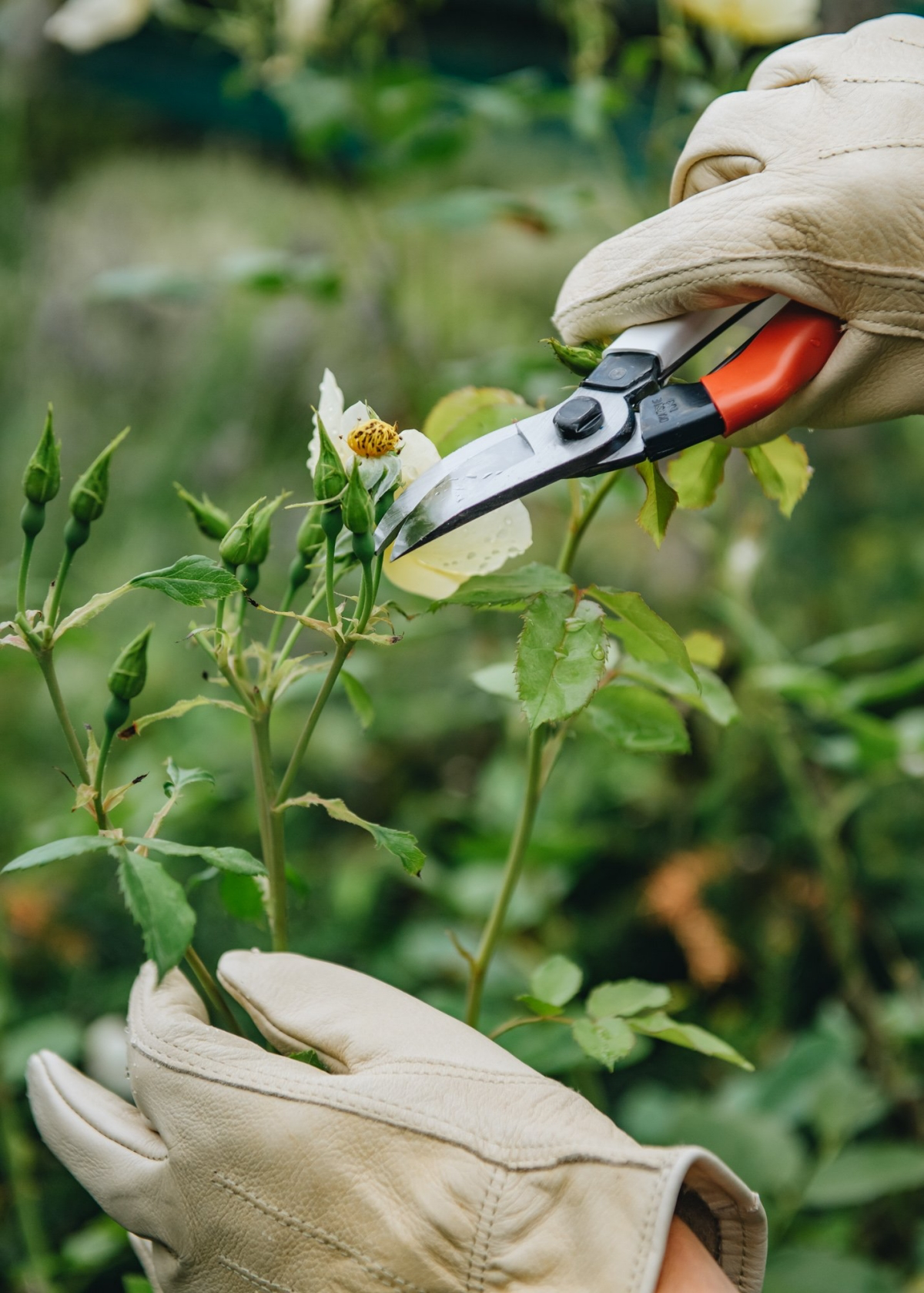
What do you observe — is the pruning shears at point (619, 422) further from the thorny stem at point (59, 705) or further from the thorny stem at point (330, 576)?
the thorny stem at point (59, 705)

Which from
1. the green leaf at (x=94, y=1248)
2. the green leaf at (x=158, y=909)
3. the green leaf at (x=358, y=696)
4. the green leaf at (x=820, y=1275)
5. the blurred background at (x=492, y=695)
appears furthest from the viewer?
the blurred background at (x=492, y=695)

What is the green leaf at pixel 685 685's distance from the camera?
2.20ft

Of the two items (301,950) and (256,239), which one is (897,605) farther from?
(256,239)

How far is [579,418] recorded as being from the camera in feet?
1.65

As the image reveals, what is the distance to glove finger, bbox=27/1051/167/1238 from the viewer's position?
51 cm

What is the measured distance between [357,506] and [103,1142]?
368mm

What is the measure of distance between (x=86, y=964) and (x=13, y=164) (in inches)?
127

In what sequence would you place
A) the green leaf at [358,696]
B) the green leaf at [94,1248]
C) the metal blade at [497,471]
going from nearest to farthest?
the metal blade at [497,471], the green leaf at [358,696], the green leaf at [94,1248]

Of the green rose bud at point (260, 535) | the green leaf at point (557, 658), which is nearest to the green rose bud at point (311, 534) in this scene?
the green rose bud at point (260, 535)

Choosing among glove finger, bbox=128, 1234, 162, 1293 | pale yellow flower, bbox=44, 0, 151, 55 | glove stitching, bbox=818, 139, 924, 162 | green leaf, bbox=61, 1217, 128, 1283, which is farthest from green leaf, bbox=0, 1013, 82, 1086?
pale yellow flower, bbox=44, 0, 151, 55

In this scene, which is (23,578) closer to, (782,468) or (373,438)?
(373,438)

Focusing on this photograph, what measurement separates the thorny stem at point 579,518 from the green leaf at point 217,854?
0.27 m

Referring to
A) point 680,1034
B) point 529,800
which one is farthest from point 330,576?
point 680,1034

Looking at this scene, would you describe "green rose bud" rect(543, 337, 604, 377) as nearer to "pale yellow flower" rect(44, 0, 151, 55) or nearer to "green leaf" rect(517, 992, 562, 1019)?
"green leaf" rect(517, 992, 562, 1019)
